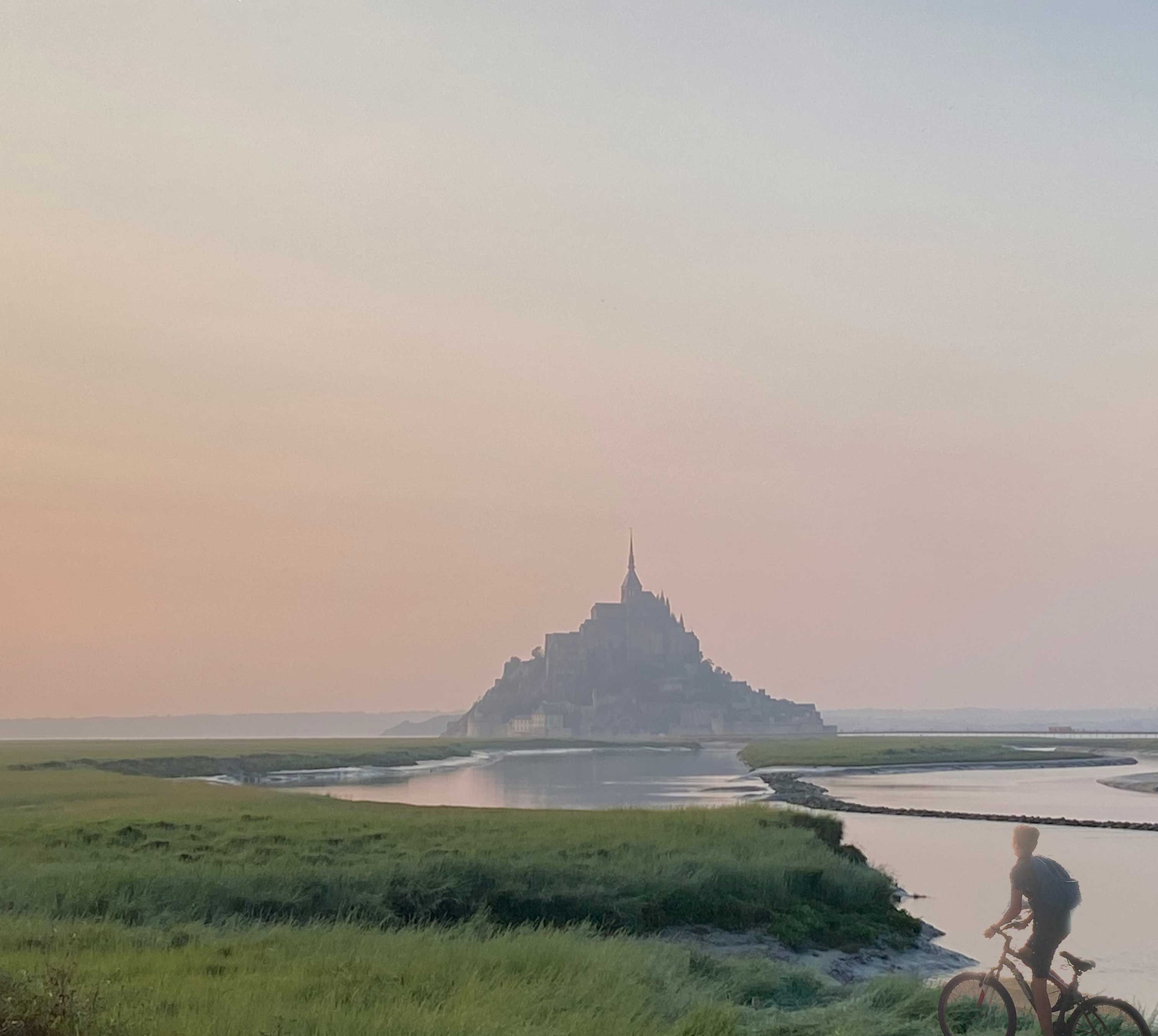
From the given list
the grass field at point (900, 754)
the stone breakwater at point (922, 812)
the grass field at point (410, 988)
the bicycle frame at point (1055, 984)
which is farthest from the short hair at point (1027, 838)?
the grass field at point (900, 754)

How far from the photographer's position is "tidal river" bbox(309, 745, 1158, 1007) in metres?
26.5

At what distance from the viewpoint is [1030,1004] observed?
479 inches

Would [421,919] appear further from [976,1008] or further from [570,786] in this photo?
[570,786]

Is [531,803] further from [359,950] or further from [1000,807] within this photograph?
[359,950]

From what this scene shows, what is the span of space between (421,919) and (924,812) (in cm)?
4146

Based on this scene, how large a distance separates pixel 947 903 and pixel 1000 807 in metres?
35.3

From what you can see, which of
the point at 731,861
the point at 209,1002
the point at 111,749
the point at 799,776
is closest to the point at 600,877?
the point at 731,861

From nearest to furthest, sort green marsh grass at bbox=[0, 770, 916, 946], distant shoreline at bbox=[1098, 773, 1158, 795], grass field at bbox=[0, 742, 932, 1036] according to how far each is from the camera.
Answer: grass field at bbox=[0, 742, 932, 1036] < green marsh grass at bbox=[0, 770, 916, 946] < distant shoreline at bbox=[1098, 773, 1158, 795]

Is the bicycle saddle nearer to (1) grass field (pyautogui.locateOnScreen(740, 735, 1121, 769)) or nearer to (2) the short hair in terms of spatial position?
(2) the short hair

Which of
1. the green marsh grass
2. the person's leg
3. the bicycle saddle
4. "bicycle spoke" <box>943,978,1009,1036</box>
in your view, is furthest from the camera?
the green marsh grass

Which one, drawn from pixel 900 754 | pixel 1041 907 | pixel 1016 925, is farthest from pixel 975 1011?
pixel 900 754

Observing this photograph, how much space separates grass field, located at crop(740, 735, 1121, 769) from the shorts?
372 ft

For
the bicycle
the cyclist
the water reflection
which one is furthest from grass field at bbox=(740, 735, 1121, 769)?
the cyclist

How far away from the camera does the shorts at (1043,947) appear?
36.6 feet
